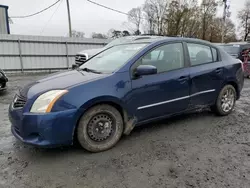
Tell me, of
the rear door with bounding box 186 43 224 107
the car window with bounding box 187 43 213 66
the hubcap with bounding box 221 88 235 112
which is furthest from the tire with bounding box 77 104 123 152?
the hubcap with bounding box 221 88 235 112

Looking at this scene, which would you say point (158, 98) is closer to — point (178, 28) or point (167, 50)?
point (167, 50)

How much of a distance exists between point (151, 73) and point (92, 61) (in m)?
1.31

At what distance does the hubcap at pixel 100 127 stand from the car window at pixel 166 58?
1.01m

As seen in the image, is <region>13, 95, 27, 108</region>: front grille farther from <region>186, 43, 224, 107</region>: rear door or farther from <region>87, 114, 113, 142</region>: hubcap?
<region>186, 43, 224, 107</region>: rear door

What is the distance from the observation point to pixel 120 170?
2605mm

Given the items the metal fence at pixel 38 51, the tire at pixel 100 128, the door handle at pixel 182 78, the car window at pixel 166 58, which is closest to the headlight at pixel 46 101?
the tire at pixel 100 128

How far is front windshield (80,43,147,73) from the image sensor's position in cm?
339

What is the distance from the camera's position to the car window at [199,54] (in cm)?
392

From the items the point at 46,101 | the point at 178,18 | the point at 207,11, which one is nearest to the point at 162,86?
the point at 46,101

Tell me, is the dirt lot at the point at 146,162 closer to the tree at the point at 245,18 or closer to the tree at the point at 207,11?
the tree at the point at 207,11

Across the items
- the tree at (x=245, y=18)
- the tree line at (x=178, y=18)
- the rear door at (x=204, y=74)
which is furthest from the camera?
the tree at (x=245, y=18)

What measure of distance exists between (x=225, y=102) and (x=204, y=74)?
983mm

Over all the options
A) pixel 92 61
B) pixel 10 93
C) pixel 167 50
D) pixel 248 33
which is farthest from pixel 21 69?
pixel 248 33

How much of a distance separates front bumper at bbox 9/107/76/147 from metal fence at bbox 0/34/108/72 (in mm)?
11519
